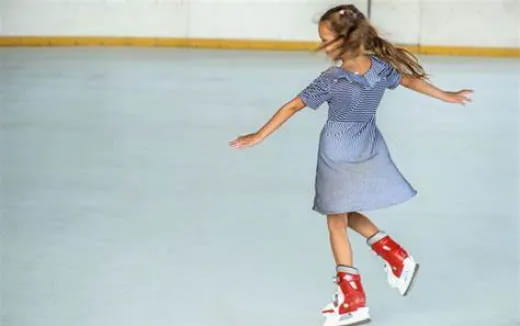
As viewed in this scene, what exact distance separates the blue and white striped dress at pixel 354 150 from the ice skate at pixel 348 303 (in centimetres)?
22

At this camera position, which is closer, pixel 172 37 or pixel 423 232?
pixel 423 232

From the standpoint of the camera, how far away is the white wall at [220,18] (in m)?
12.1

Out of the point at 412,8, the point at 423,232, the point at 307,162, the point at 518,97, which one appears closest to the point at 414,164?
the point at 307,162

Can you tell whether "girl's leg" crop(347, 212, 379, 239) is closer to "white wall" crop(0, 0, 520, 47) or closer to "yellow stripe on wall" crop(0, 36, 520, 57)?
"white wall" crop(0, 0, 520, 47)

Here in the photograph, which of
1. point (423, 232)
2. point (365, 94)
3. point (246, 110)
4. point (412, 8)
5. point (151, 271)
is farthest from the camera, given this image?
point (412, 8)

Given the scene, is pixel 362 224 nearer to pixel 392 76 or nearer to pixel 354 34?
→ pixel 392 76

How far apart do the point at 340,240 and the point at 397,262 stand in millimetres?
209

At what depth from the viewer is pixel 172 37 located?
40.9ft

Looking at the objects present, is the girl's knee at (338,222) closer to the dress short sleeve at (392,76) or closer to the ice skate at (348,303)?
the ice skate at (348,303)

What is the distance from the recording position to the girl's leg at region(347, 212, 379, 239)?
357cm

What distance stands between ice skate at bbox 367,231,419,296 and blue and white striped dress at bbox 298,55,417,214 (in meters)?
0.16

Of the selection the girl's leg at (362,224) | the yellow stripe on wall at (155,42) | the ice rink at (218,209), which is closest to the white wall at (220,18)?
the yellow stripe on wall at (155,42)

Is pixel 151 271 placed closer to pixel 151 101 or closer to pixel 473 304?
pixel 473 304

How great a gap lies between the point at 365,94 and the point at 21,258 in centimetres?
164
